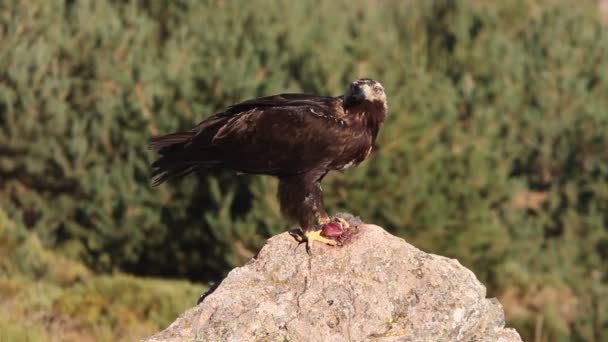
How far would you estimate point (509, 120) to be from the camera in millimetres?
18359

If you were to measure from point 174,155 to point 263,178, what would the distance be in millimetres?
6537

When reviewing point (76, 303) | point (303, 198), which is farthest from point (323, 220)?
point (76, 303)

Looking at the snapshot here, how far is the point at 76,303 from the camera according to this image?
1044cm

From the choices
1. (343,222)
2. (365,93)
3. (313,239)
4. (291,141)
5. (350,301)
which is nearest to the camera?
(350,301)

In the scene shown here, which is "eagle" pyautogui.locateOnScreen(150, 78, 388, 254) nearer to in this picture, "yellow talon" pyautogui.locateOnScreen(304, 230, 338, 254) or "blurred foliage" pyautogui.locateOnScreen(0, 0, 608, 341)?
"yellow talon" pyautogui.locateOnScreen(304, 230, 338, 254)

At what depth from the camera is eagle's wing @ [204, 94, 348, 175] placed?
7.19 meters

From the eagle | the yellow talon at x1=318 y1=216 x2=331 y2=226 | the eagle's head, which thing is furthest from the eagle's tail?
the eagle's head

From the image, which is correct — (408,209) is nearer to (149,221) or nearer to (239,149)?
(149,221)

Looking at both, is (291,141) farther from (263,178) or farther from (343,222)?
(263,178)

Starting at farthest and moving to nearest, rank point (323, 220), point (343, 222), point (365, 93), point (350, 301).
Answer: point (365, 93) < point (323, 220) < point (343, 222) < point (350, 301)

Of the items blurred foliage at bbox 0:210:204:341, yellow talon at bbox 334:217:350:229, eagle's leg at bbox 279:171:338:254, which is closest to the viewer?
yellow talon at bbox 334:217:350:229

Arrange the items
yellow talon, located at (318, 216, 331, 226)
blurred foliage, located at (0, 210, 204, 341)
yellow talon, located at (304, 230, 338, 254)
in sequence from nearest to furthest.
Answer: yellow talon, located at (304, 230, 338, 254) → yellow talon, located at (318, 216, 331, 226) → blurred foliage, located at (0, 210, 204, 341)

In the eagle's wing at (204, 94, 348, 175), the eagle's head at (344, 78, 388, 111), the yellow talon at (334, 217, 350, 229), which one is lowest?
the yellow talon at (334, 217, 350, 229)

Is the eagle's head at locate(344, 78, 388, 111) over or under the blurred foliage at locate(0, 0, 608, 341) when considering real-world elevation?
under
